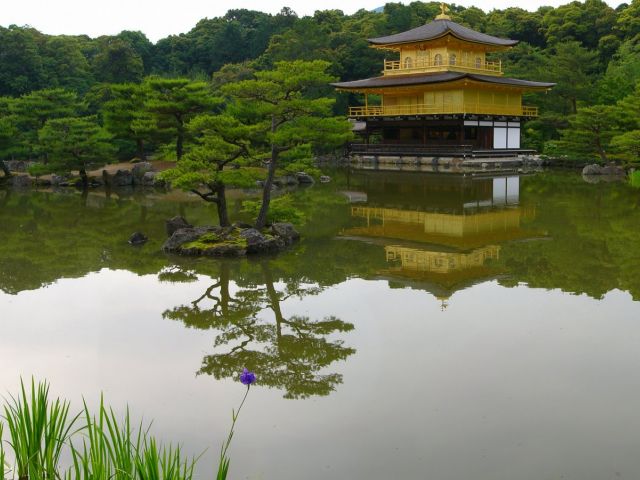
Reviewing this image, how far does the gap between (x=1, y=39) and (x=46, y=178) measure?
15511 millimetres

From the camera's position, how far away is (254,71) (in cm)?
4581

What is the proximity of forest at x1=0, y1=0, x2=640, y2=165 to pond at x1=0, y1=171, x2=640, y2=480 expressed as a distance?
4.47m

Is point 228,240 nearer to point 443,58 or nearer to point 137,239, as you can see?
point 137,239

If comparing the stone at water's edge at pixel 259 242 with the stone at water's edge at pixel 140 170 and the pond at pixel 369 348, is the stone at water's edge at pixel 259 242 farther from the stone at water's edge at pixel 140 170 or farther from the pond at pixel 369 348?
the stone at water's edge at pixel 140 170

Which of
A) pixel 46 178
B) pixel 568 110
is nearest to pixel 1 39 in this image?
pixel 46 178

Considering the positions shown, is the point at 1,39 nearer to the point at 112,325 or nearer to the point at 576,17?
the point at 112,325

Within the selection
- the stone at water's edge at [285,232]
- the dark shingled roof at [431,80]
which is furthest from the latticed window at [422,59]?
the stone at water's edge at [285,232]

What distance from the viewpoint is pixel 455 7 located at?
2689 inches

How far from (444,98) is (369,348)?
2893 centimetres

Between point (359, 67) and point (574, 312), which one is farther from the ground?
point (359, 67)

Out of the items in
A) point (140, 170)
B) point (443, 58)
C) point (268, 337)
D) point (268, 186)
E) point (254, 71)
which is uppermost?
point (254, 71)

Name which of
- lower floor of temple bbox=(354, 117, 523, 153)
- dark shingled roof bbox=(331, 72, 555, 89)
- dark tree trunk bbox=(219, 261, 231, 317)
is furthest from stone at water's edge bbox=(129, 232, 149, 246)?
dark shingled roof bbox=(331, 72, 555, 89)

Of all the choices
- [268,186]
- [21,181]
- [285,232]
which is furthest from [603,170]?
[21,181]

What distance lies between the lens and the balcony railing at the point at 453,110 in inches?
1299
